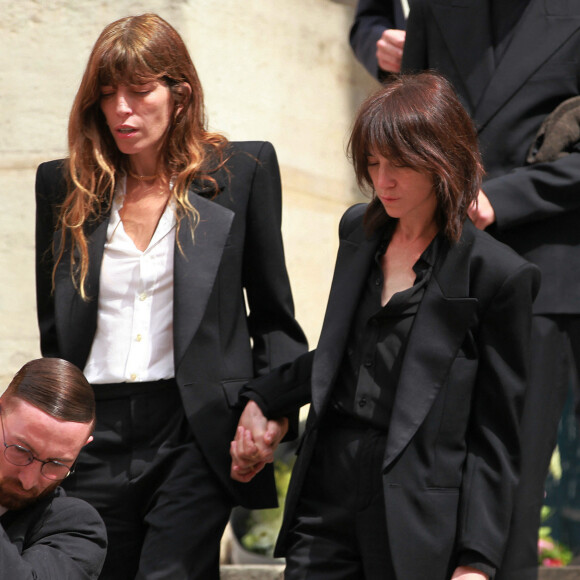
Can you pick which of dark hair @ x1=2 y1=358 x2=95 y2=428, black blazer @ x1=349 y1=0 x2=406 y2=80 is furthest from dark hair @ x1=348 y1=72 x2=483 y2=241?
black blazer @ x1=349 y1=0 x2=406 y2=80

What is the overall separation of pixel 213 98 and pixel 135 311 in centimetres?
181

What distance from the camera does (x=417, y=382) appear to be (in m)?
2.80

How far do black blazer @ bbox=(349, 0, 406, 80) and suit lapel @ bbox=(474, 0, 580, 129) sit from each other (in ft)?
2.15

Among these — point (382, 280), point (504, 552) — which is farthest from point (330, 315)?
point (504, 552)

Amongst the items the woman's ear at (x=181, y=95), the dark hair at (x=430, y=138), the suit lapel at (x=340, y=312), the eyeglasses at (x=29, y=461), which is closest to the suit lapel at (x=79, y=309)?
the woman's ear at (x=181, y=95)

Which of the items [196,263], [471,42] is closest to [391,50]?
[471,42]

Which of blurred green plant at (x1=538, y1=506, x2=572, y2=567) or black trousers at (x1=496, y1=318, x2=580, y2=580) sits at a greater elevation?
black trousers at (x1=496, y1=318, x2=580, y2=580)

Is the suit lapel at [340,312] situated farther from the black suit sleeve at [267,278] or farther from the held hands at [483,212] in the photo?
the black suit sleeve at [267,278]

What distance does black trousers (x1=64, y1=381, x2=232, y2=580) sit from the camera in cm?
326

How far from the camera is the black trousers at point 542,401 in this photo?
10.4 feet

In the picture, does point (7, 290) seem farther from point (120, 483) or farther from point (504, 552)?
point (504, 552)

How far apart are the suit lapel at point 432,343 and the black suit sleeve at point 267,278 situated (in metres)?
0.71

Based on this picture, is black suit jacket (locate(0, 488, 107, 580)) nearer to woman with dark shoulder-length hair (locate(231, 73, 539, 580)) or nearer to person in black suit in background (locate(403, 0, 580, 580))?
woman with dark shoulder-length hair (locate(231, 73, 539, 580))

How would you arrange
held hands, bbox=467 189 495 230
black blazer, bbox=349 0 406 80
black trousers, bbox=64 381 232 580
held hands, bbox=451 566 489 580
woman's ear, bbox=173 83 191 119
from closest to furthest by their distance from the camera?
held hands, bbox=451 566 489 580
held hands, bbox=467 189 495 230
black trousers, bbox=64 381 232 580
woman's ear, bbox=173 83 191 119
black blazer, bbox=349 0 406 80
